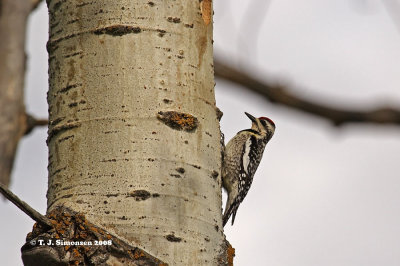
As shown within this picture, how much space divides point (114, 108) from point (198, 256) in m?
0.61

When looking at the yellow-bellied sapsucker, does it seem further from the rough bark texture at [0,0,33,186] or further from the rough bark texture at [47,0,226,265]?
the rough bark texture at [47,0,226,265]

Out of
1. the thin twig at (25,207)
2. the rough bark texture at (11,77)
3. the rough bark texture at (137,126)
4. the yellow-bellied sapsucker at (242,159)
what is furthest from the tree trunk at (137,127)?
the rough bark texture at (11,77)

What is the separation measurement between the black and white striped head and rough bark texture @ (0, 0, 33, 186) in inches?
81.3

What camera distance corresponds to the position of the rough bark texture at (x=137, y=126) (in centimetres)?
251

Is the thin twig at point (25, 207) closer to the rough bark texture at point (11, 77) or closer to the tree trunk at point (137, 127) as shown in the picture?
the tree trunk at point (137, 127)

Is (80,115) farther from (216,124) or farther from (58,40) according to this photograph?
(216,124)

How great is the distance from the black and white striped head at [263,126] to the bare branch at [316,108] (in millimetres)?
5530

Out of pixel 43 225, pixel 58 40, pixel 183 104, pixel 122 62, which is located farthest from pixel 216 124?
pixel 43 225

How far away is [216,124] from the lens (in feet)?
9.93

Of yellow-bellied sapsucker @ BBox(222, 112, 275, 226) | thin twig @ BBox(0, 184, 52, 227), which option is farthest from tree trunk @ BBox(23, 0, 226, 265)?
yellow-bellied sapsucker @ BBox(222, 112, 275, 226)

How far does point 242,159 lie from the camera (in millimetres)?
5820

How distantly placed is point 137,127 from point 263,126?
4.07m

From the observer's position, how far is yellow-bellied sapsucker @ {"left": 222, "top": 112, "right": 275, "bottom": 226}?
5609mm

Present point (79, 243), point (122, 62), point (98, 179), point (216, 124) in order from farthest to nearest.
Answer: point (216, 124) < point (122, 62) < point (98, 179) < point (79, 243)
